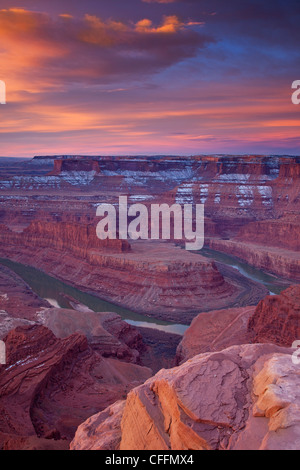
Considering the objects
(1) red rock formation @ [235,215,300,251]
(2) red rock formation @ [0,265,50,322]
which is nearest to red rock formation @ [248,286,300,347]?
(2) red rock formation @ [0,265,50,322]

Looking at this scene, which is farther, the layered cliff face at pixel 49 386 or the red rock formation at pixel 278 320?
the red rock formation at pixel 278 320

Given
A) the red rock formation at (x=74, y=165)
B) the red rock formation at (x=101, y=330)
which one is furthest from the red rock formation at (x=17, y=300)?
the red rock formation at (x=74, y=165)

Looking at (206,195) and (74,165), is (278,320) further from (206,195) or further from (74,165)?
(74,165)

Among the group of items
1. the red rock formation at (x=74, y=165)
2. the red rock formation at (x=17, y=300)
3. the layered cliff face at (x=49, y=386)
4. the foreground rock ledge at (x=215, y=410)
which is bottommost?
the red rock formation at (x=17, y=300)

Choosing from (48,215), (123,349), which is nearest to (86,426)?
(123,349)

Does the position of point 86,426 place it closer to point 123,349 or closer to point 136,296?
point 123,349

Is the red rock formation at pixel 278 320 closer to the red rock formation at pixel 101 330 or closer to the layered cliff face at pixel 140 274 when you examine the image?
the red rock formation at pixel 101 330

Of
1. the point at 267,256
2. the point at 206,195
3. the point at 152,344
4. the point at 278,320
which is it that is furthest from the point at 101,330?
the point at 206,195

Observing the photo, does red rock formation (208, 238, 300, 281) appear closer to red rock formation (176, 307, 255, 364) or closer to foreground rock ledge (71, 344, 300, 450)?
red rock formation (176, 307, 255, 364)

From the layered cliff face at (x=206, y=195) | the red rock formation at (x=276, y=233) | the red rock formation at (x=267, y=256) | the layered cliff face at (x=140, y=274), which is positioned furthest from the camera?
the layered cliff face at (x=206, y=195)
